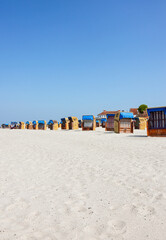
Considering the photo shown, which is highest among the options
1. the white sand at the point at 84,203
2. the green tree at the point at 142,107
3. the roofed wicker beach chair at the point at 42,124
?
the green tree at the point at 142,107

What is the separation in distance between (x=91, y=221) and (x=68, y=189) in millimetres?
1478

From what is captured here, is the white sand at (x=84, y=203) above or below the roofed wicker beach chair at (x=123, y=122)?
below

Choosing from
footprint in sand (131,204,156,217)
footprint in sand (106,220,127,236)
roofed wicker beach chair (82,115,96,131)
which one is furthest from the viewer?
roofed wicker beach chair (82,115,96,131)

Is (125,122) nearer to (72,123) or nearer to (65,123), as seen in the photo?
(72,123)

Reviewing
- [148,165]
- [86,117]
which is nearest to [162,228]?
[148,165]

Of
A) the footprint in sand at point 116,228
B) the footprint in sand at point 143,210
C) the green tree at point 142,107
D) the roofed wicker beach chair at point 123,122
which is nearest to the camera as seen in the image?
the footprint in sand at point 116,228

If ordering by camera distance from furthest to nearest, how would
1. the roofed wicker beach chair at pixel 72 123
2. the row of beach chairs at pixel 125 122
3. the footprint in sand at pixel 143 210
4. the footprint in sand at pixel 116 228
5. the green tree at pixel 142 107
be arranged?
the green tree at pixel 142 107, the roofed wicker beach chair at pixel 72 123, the row of beach chairs at pixel 125 122, the footprint in sand at pixel 143 210, the footprint in sand at pixel 116 228

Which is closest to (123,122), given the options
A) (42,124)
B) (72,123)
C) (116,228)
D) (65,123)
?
(72,123)

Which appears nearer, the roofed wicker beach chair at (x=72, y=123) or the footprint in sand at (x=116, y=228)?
the footprint in sand at (x=116, y=228)

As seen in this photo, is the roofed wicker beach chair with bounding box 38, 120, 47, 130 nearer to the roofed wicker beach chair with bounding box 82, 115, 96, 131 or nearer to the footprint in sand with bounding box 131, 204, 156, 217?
the roofed wicker beach chair with bounding box 82, 115, 96, 131

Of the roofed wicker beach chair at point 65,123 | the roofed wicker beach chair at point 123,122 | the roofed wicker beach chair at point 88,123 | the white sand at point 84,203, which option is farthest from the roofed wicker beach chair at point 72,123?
the white sand at point 84,203

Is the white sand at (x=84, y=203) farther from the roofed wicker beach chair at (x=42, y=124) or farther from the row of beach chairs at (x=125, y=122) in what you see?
the roofed wicker beach chair at (x=42, y=124)

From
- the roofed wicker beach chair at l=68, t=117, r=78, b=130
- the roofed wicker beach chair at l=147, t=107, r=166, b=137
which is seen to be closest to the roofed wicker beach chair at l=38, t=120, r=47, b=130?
the roofed wicker beach chair at l=68, t=117, r=78, b=130

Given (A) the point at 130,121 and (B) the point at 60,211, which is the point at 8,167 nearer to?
(B) the point at 60,211
